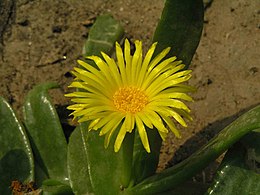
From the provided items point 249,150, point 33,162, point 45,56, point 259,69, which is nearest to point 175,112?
point 249,150

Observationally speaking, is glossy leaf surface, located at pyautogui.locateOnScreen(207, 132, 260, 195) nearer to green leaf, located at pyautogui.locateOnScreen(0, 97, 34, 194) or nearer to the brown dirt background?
the brown dirt background

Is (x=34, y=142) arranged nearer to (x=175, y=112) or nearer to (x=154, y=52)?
(x=154, y=52)

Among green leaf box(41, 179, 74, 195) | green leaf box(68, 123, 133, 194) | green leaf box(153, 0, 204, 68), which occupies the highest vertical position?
green leaf box(153, 0, 204, 68)

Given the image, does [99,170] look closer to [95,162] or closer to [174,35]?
[95,162]

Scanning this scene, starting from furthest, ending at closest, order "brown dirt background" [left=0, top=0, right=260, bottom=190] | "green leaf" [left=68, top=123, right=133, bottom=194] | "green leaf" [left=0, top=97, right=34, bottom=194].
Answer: "brown dirt background" [left=0, top=0, right=260, bottom=190], "green leaf" [left=0, top=97, right=34, bottom=194], "green leaf" [left=68, top=123, right=133, bottom=194]

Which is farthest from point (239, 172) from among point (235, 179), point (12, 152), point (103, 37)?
point (12, 152)

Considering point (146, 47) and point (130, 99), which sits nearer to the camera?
point (130, 99)

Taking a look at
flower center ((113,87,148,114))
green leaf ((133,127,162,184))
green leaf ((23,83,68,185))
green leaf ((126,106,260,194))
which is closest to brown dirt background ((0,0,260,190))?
green leaf ((23,83,68,185))
